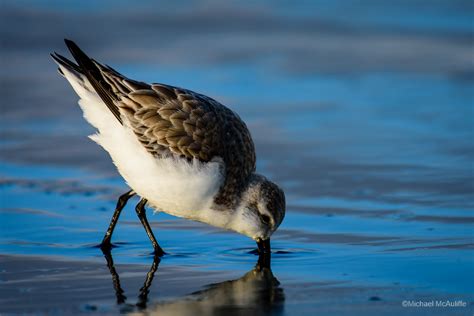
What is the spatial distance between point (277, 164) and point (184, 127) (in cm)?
289

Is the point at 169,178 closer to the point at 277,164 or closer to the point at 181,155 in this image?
the point at 181,155

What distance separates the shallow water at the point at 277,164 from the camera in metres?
6.82

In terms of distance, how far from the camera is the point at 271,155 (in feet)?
36.7

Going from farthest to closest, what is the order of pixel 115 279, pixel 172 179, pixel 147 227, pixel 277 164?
pixel 277 164
pixel 147 227
pixel 172 179
pixel 115 279

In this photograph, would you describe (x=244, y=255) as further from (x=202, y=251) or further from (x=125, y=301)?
(x=125, y=301)

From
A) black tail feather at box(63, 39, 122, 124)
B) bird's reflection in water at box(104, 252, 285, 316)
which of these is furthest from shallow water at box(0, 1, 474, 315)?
black tail feather at box(63, 39, 122, 124)

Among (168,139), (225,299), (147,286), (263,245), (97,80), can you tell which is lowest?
(225,299)

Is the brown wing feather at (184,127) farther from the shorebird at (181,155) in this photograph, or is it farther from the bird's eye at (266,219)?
the bird's eye at (266,219)

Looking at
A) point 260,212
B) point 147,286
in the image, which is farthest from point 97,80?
point 147,286

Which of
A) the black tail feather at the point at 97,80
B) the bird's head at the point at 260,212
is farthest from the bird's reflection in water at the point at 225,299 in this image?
the black tail feather at the point at 97,80

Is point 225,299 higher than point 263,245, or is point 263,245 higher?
point 263,245

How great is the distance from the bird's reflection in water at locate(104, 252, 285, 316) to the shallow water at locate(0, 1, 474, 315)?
0.07 feet

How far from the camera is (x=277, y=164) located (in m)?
10.9

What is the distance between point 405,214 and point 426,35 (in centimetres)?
718
